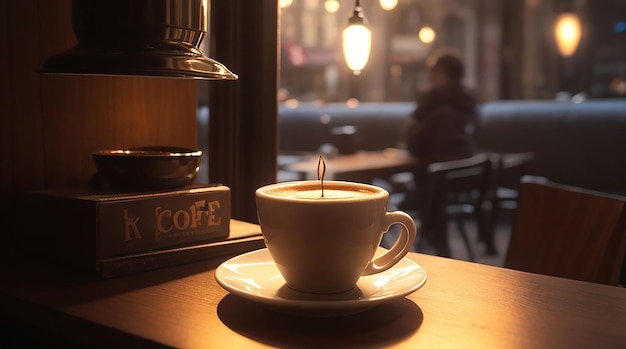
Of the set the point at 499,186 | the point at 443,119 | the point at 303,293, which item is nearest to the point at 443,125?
the point at 443,119

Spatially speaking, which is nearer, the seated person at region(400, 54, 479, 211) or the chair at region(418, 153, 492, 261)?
the chair at region(418, 153, 492, 261)

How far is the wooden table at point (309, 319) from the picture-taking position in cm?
67

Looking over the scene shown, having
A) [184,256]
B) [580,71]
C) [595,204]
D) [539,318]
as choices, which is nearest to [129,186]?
[184,256]

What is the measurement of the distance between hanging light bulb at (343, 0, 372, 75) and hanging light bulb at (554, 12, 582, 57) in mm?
3870

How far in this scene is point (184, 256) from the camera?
0.97 metres

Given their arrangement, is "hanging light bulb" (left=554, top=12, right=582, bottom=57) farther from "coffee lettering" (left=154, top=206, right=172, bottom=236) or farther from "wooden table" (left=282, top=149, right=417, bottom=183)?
"coffee lettering" (left=154, top=206, right=172, bottom=236)

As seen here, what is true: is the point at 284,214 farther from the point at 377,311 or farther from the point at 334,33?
the point at 334,33

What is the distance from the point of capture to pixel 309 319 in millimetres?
736

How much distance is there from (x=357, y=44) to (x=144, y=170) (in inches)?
63.4

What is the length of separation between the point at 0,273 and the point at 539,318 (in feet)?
2.42

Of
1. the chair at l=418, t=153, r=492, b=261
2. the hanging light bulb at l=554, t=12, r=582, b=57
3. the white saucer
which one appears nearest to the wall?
the white saucer

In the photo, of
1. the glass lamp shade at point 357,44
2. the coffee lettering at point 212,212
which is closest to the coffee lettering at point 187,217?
the coffee lettering at point 212,212

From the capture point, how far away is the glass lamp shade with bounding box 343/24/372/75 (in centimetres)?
229

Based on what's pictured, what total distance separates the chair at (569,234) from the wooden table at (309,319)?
428mm
